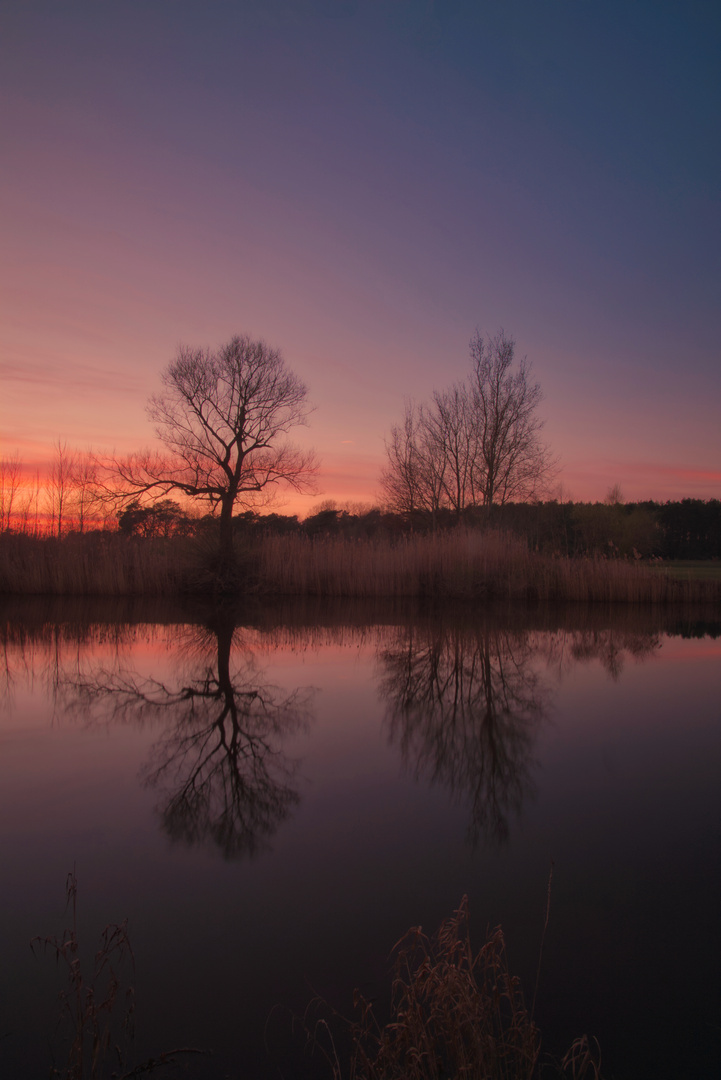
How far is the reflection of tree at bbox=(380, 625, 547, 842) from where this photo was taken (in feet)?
8.89

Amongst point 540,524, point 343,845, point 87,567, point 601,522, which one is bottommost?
point 343,845

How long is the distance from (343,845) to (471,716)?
1.91m

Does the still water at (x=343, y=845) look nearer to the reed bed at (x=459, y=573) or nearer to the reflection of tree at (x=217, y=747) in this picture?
the reflection of tree at (x=217, y=747)

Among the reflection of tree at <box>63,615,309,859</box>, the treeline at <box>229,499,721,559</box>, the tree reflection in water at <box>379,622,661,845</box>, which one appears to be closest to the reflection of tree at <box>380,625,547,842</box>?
the tree reflection in water at <box>379,622,661,845</box>

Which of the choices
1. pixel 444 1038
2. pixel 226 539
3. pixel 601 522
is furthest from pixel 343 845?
pixel 601 522

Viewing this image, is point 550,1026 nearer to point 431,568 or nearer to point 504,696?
point 504,696

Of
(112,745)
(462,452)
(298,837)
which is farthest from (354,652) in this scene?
(462,452)

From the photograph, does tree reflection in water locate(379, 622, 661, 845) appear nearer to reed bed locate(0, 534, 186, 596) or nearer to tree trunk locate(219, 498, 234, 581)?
tree trunk locate(219, 498, 234, 581)

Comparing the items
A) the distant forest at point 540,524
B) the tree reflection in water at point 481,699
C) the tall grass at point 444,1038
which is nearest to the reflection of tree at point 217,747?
the tree reflection in water at point 481,699

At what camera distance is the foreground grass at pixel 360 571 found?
12.6m

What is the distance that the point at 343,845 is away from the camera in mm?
2131

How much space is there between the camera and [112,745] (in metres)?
3.19

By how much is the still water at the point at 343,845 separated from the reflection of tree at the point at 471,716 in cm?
2

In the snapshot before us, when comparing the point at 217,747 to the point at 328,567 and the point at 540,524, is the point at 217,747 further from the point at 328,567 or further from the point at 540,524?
the point at 540,524
